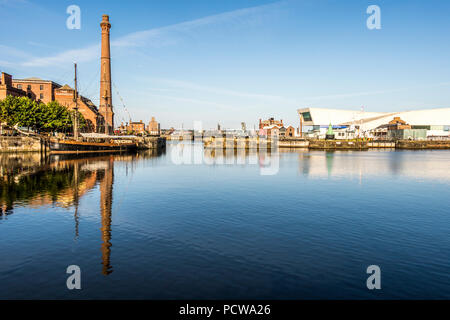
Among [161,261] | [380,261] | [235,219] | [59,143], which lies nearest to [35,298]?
[161,261]

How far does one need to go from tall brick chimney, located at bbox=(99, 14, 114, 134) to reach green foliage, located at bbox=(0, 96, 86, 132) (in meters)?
19.4

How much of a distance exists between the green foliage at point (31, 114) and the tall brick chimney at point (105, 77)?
19357 millimetres

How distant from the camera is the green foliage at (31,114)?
8006 cm

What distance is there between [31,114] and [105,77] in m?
36.1

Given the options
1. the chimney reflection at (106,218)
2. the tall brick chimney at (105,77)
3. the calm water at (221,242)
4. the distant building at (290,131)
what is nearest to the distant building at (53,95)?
the tall brick chimney at (105,77)

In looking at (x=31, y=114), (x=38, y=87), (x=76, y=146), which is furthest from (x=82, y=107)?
(x=76, y=146)

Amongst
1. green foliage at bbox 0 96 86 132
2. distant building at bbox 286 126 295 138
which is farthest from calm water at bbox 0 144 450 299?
distant building at bbox 286 126 295 138

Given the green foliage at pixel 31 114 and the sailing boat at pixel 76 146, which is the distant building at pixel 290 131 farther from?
the green foliage at pixel 31 114

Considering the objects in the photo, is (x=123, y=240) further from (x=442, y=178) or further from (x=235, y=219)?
(x=442, y=178)

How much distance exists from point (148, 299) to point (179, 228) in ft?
28.8

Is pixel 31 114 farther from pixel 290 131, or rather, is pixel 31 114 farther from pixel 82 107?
pixel 290 131

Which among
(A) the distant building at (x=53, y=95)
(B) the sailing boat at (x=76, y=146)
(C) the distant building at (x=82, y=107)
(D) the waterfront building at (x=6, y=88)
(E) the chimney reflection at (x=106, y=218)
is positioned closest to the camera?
(E) the chimney reflection at (x=106, y=218)

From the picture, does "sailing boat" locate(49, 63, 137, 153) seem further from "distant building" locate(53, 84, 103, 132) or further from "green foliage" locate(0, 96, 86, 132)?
"distant building" locate(53, 84, 103, 132)

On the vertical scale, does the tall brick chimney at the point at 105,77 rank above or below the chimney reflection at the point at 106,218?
above
